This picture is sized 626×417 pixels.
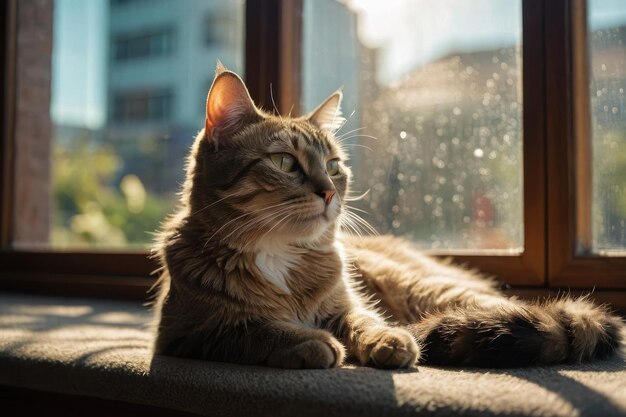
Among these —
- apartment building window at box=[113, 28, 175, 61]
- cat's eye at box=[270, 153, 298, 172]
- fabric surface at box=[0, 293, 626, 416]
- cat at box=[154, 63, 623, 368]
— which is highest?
apartment building window at box=[113, 28, 175, 61]

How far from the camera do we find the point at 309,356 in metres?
1.16

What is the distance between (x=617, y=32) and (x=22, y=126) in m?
2.64

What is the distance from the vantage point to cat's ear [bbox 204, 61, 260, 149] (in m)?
1.44

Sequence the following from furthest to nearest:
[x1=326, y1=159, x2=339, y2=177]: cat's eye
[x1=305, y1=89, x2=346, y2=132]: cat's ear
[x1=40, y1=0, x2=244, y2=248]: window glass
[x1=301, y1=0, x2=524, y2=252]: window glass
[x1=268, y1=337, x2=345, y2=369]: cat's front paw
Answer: [x1=40, y1=0, x2=244, y2=248]: window glass
[x1=301, y1=0, x2=524, y2=252]: window glass
[x1=305, y1=89, x2=346, y2=132]: cat's ear
[x1=326, y1=159, x2=339, y2=177]: cat's eye
[x1=268, y1=337, x2=345, y2=369]: cat's front paw

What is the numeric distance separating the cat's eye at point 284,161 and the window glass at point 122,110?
136 cm

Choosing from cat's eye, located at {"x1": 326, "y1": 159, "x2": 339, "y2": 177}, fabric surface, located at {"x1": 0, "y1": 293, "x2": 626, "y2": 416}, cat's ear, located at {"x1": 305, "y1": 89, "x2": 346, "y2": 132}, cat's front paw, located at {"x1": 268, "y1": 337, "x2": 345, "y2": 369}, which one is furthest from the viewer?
cat's ear, located at {"x1": 305, "y1": 89, "x2": 346, "y2": 132}

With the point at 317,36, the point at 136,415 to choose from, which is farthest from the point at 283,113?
the point at 136,415

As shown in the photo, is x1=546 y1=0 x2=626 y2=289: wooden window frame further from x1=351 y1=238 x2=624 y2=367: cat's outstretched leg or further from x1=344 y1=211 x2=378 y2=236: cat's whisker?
x1=344 y1=211 x2=378 y2=236: cat's whisker

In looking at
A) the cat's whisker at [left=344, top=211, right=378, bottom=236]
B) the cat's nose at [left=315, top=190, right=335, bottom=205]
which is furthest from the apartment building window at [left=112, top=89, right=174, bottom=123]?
the cat's nose at [left=315, top=190, right=335, bottom=205]

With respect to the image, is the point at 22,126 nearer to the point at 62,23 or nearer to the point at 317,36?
the point at 62,23

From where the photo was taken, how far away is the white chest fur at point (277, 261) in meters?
1.41

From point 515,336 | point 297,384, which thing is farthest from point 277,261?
point 515,336

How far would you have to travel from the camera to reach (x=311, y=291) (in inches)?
57.3

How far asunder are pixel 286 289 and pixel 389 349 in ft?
1.09
